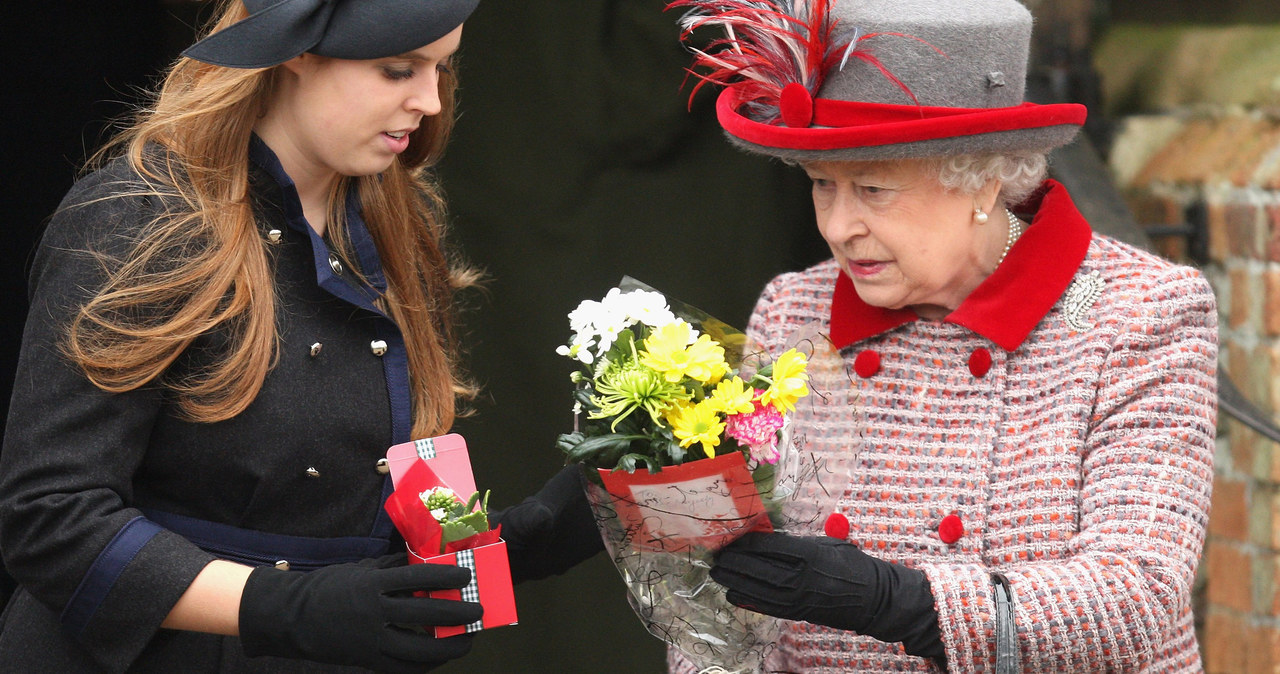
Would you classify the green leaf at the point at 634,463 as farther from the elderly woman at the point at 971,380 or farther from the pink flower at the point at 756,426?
the elderly woman at the point at 971,380

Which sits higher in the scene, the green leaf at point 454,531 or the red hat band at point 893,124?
the red hat band at point 893,124

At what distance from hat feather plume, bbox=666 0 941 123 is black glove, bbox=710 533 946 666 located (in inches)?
27.6

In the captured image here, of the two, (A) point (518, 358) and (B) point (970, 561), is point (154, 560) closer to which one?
(B) point (970, 561)

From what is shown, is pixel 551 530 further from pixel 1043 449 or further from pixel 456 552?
pixel 1043 449

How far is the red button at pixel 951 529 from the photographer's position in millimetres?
1984

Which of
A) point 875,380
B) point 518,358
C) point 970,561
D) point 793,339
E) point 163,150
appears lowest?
point 518,358

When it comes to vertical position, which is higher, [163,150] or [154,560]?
[163,150]

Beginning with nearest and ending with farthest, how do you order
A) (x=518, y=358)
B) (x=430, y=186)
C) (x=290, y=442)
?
1. (x=290, y=442)
2. (x=430, y=186)
3. (x=518, y=358)

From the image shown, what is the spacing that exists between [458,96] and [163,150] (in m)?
1.26

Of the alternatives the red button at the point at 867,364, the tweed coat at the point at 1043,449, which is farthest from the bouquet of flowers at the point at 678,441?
the red button at the point at 867,364

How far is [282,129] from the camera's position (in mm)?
1866

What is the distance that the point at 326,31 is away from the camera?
1.74m

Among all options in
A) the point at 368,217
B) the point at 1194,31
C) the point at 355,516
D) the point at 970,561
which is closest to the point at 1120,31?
the point at 1194,31

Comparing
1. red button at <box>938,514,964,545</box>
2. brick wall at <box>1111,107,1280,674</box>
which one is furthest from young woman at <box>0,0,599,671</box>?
brick wall at <box>1111,107,1280,674</box>
